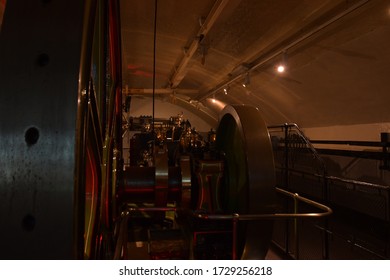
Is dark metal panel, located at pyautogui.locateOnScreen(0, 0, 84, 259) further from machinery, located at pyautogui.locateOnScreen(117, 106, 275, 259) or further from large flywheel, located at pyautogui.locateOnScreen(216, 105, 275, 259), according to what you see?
large flywheel, located at pyautogui.locateOnScreen(216, 105, 275, 259)

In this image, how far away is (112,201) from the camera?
6.48 feet

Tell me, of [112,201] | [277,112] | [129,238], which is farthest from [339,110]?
[112,201]

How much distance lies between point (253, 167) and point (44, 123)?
1288 millimetres

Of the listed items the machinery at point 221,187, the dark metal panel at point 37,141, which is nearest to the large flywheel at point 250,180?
the machinery at point 221,187

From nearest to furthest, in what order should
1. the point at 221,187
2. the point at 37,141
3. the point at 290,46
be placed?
1. the point at 37,141
2. the point at 221,187
3. the point at 290,46

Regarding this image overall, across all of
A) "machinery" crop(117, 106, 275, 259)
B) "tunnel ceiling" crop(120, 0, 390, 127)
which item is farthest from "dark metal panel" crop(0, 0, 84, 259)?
"tunnel ceiling" crop(120, 0, 390, 127)

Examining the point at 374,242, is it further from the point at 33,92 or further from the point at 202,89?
the point at 202,89

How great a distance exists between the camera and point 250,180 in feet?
5.75

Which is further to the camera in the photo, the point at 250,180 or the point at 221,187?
→ the point at 221,187

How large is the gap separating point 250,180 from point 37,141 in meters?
1.29

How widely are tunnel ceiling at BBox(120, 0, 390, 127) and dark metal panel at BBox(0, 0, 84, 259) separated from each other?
7.40ft

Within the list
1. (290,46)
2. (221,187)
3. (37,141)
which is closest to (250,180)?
(221,187)

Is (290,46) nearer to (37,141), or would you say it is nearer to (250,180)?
(250,180)

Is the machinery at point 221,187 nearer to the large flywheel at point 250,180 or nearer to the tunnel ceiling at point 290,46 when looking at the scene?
the large flywheel at point 250,180
